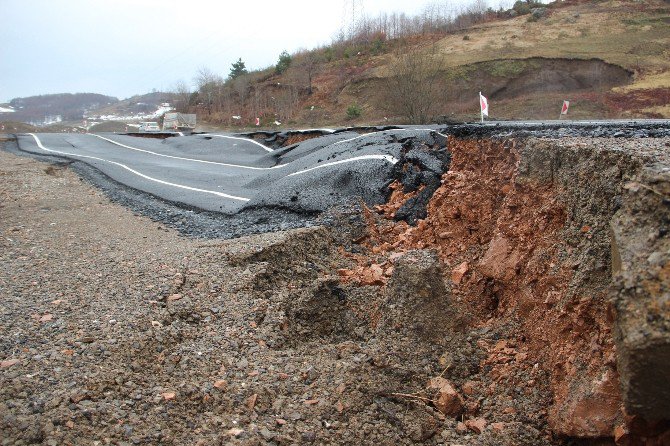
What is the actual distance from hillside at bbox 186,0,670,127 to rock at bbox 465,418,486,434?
17799mm

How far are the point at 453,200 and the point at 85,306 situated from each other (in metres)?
3.98

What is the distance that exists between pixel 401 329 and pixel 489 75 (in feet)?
92.2

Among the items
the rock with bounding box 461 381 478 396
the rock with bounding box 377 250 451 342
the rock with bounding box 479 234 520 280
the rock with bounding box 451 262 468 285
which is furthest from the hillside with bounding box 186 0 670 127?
the rock with bounding box 461 381 478 396

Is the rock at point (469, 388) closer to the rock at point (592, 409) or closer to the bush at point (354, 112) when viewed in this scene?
the rock at point (592, 409)

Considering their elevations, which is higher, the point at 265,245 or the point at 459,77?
the point at 459,77

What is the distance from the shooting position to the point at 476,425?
3197 mm

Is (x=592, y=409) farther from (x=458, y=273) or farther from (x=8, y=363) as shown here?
(x=8, y=363)

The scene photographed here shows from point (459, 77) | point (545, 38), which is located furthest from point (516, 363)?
point (545, 38)

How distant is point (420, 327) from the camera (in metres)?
3.99

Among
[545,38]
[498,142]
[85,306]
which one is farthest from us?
[545,38]

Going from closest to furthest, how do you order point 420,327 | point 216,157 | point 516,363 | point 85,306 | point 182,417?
1. point 182,417
2. point 516,363
3. point 420,327
4. point 85,306
5. point 216,157

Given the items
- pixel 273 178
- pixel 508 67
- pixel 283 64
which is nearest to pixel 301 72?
pixel 283 64

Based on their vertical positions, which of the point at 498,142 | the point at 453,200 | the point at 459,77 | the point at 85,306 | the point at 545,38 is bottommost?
the point at 85,306

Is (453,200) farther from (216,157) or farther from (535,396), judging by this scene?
(216,157)
